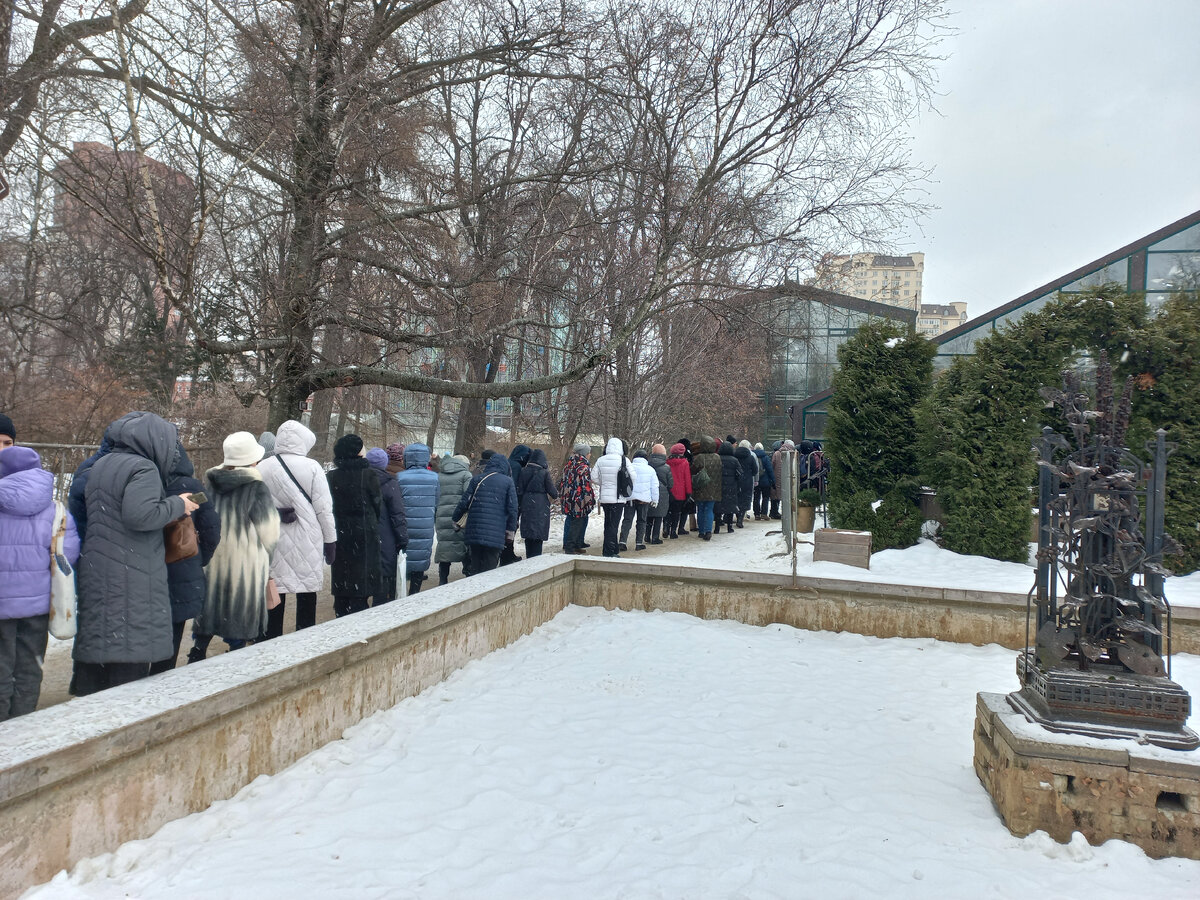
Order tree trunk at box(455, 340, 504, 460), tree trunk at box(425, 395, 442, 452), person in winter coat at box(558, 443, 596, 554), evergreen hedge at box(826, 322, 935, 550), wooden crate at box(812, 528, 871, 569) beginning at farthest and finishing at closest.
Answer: tree trunk at box(425, 395, 442, 452), tree trunk at box(455, 340, 504, 460), evergreen hedge at box(826, 322, 935, 550), person in winter coat at box(558, 443, 596, 554), wooden crate at box(812, 528, 871, 569)

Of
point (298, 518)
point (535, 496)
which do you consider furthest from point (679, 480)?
point (298, 518)

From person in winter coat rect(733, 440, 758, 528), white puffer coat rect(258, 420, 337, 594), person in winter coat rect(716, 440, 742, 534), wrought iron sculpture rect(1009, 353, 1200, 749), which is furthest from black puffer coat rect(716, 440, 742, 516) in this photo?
wrought iron sculpture rect(1009, 353, 1200, 749)

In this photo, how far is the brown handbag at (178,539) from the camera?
4.12m

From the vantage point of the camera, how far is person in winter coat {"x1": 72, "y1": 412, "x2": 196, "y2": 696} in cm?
377

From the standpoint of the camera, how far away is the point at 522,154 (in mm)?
13992

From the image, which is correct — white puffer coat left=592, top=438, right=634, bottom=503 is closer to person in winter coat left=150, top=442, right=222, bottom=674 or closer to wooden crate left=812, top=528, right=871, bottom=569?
wooden crate left=812, top=528, right=871, bottom=569

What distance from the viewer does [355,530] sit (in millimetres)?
6488

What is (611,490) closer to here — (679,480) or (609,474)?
(609,474)

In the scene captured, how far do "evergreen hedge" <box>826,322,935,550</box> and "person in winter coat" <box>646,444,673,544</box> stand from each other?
2.76 m

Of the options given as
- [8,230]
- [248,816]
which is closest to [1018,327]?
[248,816]

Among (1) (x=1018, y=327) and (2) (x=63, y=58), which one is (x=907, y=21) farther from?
(2) (x=63, y=58)

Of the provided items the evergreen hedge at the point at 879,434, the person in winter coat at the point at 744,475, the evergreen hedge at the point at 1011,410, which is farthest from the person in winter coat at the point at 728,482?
the evergreen hedge at the point at 1011,410

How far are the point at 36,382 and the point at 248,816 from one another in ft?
57.2

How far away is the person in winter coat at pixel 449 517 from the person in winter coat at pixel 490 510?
202 mm
